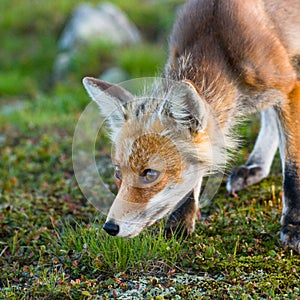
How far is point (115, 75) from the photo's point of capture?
499 inches

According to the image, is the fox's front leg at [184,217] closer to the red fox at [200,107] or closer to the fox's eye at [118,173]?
the red fox at [200,107]

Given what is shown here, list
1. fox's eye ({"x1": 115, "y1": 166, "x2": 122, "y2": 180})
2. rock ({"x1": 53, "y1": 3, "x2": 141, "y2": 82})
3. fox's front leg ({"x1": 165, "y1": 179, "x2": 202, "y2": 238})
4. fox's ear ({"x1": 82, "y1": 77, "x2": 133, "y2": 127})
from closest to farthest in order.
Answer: fox's eye ({"x1": 115, "y1": 166, "x2": 122, "y2": 180}) → fox's ear ({"x1": 82, "y1": 77, "x2": 133, "y2": 127}) → fox's front leg ({"x1": 165, "y1": 179, "x2": 202, "y2": 238}) → rock ({"x1": 53, "y1": 3, "x2": 141, "y2": 82})

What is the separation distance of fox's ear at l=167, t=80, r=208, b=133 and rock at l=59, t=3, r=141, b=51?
31.1 feet

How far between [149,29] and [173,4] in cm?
115

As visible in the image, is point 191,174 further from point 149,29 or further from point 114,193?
point 149,29

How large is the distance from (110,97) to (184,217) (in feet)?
4.63

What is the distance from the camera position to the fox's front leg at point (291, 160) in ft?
18.5

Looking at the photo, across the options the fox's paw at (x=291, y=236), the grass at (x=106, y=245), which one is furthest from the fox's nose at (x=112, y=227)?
the fox's paw at (x=291, y=236)

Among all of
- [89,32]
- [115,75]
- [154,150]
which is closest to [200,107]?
[154,150]

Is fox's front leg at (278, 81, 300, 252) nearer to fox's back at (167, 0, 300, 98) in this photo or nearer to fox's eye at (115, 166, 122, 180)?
fox's back at (167, 0, 300, 98)

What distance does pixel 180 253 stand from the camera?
17.7 feet

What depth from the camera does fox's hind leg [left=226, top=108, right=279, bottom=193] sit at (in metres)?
6.98

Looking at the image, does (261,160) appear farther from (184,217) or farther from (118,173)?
(118,173)

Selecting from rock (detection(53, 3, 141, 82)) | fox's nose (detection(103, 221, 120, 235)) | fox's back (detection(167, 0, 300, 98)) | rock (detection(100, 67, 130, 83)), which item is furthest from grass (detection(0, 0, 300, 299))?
rock (detection(53, 3, 141, 82))
